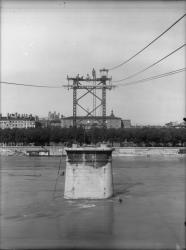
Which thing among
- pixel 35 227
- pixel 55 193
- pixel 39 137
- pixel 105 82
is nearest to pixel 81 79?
pixel 105 82

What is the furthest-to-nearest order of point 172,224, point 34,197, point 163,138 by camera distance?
point 163,138 → point 34,197 → point 172,224

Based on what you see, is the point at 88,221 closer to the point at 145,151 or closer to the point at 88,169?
the point at 88,169

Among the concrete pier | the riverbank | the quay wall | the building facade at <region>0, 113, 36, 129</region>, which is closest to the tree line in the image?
the riverbank

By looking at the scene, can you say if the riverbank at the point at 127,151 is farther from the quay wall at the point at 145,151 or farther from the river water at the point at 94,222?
the river water at the point at 94,222

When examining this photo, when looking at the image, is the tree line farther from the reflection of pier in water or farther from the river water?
the reflection of pier in water

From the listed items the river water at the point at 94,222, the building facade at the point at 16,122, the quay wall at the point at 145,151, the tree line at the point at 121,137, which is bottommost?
the river water at the point at 94,222

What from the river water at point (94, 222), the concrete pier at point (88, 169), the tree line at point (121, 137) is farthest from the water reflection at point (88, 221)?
the tree line at point (121, 137)

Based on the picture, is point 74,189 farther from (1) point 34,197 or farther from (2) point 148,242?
(2) point 148,242

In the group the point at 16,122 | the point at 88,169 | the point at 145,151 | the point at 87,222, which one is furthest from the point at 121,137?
the point at 87,222
